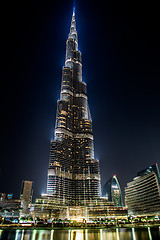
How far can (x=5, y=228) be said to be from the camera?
255ft

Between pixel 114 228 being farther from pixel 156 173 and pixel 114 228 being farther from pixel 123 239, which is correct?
pixel 156 173

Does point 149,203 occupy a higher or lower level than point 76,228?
higher

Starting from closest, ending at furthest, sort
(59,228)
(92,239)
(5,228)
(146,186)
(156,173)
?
(92,239) < (5,228) < (59,228) < (156,173) < (146,186)

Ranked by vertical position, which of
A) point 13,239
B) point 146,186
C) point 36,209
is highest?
point 146,186

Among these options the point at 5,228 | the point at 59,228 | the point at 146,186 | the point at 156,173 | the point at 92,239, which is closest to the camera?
the point at 92,239

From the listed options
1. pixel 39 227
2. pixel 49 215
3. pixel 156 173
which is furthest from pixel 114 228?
pixel 49 215

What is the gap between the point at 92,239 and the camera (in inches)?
2078

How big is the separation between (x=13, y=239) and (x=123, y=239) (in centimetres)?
3495

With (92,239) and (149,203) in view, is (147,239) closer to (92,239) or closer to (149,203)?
(92,239)

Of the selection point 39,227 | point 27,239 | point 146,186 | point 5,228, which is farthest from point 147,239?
point 146,186

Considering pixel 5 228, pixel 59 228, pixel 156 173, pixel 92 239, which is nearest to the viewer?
pixel 92 239

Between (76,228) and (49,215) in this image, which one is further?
(49,215)

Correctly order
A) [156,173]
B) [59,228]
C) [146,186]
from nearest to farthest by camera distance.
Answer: [59,228], [156,173], [146,186]

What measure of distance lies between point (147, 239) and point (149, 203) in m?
152
